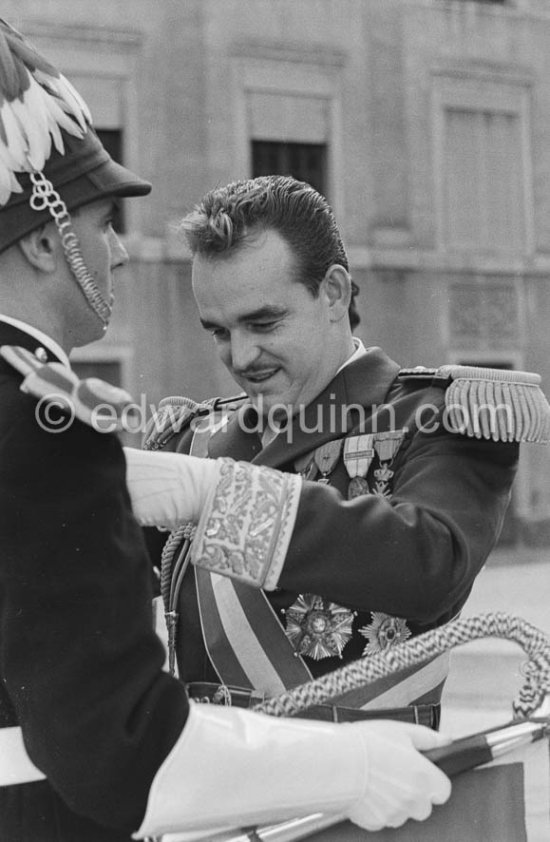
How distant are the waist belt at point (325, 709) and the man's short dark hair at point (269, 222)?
676mm

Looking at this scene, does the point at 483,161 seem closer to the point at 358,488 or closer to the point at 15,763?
the point at 358,488

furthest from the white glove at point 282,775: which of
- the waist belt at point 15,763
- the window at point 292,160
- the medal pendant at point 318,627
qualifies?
the window at point 292,160

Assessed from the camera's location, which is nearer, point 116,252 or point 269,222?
point 116,252

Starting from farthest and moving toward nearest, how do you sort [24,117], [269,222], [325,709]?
[269,222] → [325,709] → [24,117]

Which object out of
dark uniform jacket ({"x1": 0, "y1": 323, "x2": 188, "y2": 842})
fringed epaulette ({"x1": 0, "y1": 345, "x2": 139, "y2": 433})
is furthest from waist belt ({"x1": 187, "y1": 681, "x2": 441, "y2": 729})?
fringed epaulette ({"x1": 0, "y1": 345, "x2": 139, "y2": 433})

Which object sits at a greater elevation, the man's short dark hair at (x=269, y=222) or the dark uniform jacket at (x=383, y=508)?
the man's short dark hair at (x=269, y=222)

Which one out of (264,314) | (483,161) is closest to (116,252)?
(264,314)

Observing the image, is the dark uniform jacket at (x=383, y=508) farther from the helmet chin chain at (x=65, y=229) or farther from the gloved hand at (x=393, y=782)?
the helmet chin chain at (x=65, y=229)

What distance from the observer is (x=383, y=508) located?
6.05ft

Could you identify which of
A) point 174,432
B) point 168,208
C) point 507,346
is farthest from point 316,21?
point 174,432

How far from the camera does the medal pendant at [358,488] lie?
2164 mm

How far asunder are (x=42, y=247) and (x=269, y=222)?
0.66 meters

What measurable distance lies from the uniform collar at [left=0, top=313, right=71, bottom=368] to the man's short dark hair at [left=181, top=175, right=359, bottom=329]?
24.5 inches

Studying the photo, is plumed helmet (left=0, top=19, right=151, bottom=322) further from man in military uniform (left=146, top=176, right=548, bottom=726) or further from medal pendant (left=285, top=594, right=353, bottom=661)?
medal pendant (left=285, top=594, right=353, bottom=661)
